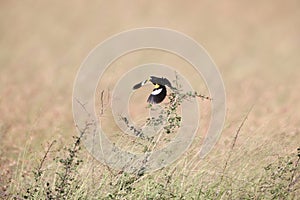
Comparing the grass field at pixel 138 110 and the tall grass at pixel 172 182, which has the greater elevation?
the grass field at pixel 138 110

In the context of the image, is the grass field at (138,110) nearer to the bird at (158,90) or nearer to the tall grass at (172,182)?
the tall grass at (172,182)

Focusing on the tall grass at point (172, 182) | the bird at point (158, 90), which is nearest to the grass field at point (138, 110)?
the tall grass at point (172, 182)

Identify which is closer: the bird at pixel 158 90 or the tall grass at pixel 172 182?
the tall grass at pixel 172 182

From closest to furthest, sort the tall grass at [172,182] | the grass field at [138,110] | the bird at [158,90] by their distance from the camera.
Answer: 1. the tall grass at [172,182]
2. the grass field at [138,110]
3. the bird at [158,90]

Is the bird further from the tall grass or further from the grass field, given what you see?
the grass field

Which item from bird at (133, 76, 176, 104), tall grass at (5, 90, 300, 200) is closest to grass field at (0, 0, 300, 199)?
tall grass at (5, 90, 300, 200)

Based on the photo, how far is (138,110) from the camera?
8.43m

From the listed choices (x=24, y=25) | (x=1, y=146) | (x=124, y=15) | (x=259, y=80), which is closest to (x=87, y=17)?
(x=124, y=15)

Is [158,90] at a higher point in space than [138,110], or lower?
lower

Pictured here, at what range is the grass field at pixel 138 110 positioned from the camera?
4.25m

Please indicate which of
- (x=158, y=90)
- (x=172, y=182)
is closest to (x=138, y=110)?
(x=158, y=90)

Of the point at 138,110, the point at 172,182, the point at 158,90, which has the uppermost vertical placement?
the point at 138,110

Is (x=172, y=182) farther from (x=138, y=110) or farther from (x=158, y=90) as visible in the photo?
(x=138, y=110)

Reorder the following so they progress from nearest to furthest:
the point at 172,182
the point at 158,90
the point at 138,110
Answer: the point at 172,182
the point at 158,90
the point at 138,110
